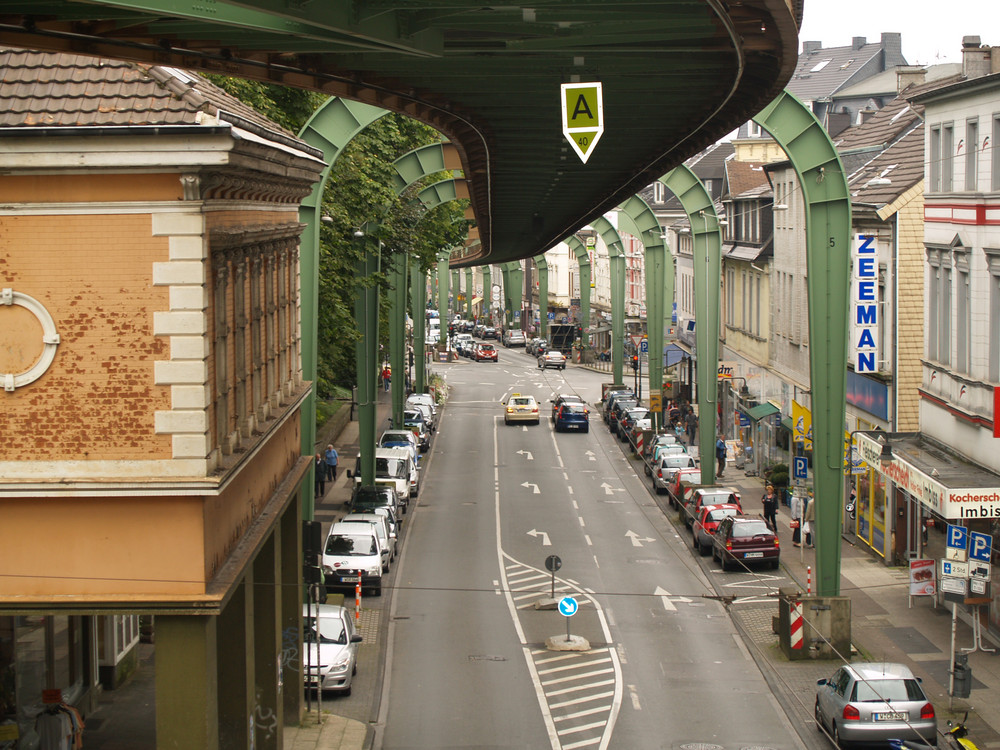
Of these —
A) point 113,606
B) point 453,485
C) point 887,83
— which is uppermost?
point 887,83

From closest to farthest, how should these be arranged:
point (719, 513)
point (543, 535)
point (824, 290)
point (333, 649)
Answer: point (333, 649)
point (824, 290)
point (719, 513)
point (543, 535)

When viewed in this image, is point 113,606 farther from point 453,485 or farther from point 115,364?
point 453,485

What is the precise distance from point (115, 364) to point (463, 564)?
22075 millimetres

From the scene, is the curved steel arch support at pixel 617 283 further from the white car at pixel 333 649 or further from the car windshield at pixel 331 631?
the car windshield at pixel 331 631

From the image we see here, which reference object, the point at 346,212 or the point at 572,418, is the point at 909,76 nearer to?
the point at 572,418

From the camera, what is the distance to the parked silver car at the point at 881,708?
18.7m

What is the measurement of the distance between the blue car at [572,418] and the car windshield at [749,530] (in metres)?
30.5

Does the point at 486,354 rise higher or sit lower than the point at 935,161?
lower

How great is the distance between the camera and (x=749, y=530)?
33.4 meters

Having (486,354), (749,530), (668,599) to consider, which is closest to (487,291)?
(486,354)

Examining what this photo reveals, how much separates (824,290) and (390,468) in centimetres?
2253

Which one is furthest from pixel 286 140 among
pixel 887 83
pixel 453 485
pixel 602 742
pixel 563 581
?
pixel 887 83

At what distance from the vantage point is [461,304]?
185625 millimetres

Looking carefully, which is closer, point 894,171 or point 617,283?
point 894,171
